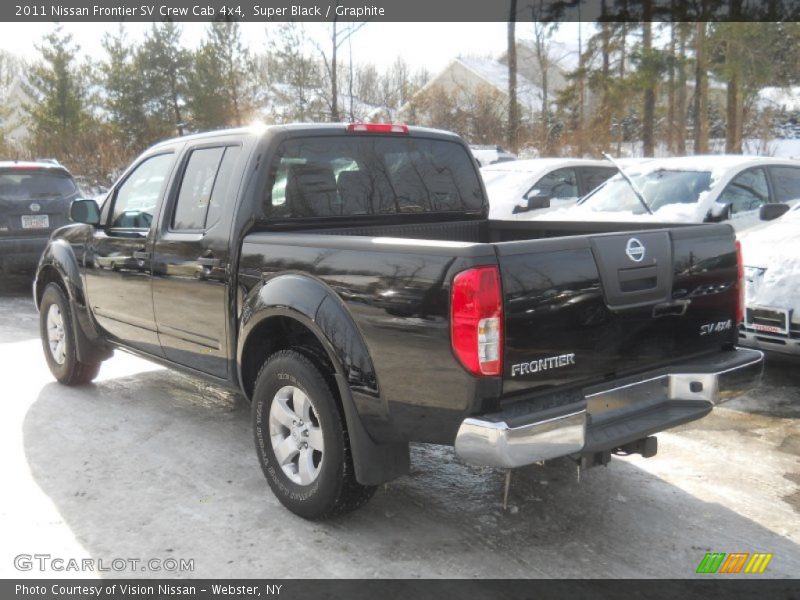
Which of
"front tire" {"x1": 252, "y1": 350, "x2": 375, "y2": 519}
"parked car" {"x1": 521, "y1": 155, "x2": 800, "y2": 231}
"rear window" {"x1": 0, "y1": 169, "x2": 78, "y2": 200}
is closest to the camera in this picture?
"front tire" {"x1": 252, "y1": 350, "x2": 375, "y2": 519}

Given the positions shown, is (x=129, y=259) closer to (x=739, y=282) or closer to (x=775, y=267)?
(x=739, y=282)

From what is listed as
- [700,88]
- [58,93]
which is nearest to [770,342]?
[700,88]

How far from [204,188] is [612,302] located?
101 inches

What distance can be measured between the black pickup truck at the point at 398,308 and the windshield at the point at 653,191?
3.83 metres

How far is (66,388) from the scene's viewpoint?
20.5 ft

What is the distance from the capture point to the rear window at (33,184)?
34.3ft

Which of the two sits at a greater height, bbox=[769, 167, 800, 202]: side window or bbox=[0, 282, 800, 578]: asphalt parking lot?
bbox=[769, 167, 800, 202]: side window

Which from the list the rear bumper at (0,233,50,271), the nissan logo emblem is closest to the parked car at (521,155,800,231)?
the nissan logo emblem

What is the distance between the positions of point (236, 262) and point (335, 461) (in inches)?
50.3

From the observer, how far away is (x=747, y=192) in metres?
8.12

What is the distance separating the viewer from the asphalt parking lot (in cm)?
346

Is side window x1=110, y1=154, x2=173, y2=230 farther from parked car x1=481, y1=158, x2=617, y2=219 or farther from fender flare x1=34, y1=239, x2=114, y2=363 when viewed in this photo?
parked car x1=481, y1=158, x2=617, y2=219

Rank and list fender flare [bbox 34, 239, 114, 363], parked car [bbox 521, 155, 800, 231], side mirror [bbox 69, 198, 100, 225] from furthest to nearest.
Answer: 1. parked car [bbox 521, 155, 800, 231]
2. fender flare [bbox 34, 239, 114, 363]
3. side mirror [bbox 69, 198, 100, 225]

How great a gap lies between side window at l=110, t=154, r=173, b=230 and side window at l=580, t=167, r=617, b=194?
25.9 ft
